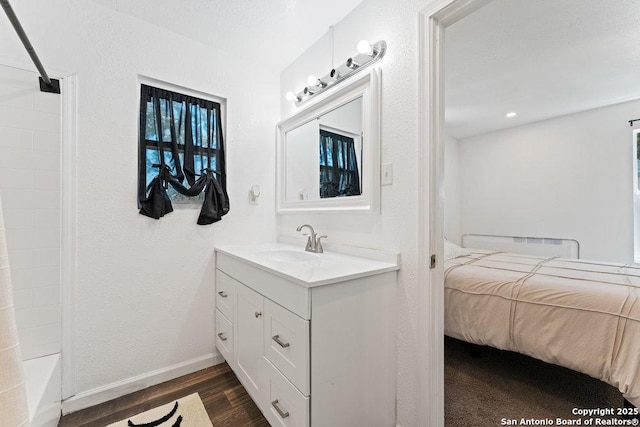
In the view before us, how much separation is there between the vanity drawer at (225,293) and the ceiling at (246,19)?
5.50ft

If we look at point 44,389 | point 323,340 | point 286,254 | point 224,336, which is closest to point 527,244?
point 286,254

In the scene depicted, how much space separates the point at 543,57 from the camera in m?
2.18

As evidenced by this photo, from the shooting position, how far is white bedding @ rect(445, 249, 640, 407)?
1402 mm

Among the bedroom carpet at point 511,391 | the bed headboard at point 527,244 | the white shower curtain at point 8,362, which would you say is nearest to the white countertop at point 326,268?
the white shower curtain at point 8,362

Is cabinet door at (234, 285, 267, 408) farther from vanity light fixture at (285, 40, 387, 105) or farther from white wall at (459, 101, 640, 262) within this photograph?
white wall at (459, 101, 640, 262)

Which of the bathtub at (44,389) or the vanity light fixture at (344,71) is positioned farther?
the vanity light fixture at (344,71)

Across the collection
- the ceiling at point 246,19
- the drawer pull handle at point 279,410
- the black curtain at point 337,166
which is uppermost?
the ceiling at point 246,19

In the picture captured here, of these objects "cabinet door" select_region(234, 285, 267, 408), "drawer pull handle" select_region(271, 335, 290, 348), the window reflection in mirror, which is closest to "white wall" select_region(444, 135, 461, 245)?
the window reflection in mirror

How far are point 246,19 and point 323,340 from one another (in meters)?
1.95

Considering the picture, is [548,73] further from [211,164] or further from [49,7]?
[49,7]

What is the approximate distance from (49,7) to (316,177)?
177cm

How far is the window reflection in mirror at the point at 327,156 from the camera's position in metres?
1.59

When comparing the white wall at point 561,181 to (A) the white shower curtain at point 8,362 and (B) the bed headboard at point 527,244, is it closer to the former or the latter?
(B) the bed headboard at point 527,244

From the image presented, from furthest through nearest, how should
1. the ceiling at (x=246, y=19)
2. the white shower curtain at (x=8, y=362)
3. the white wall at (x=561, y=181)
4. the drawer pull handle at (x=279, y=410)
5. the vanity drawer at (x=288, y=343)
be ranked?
the white wall at (x=561, y=181) → the ceiling at (x=246, y=19) → the drawer pull handle at (x=279, y=410) → the vanity drawer at (x=288, y=343) → the white shower curtain at (x=8, y=362)
